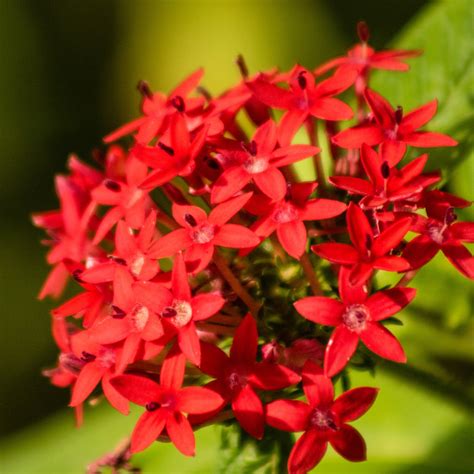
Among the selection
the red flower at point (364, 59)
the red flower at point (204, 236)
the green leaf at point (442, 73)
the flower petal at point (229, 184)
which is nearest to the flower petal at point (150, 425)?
the red flower at point (204, 236)

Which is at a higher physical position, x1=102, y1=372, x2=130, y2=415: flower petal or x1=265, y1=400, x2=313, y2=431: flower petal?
x1=102, y1=372, x2=130, y2=415: flower petal

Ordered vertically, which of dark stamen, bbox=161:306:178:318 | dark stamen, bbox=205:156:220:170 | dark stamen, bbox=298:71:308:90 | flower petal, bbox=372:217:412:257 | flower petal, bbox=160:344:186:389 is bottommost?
flower petal, bbox=160:344:186:389

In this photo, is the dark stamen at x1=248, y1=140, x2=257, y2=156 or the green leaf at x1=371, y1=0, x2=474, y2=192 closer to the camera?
the dark stamen at x1=248, y1=140, x2=257, y2=156

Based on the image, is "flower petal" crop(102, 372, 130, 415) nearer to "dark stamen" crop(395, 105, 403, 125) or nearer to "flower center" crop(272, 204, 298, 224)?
"flower center" crop(272, 204, 298, 224)

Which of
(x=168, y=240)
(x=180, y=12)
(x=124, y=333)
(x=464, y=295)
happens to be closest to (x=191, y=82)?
(x=168, y=240)

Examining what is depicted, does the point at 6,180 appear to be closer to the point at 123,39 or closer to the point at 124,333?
the point at 123,39

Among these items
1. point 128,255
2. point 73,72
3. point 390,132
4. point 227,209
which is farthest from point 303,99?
point 73,72

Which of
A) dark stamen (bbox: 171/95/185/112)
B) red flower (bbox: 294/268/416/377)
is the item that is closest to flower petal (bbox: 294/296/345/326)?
red flower (bbox: 294/268/416/377)
